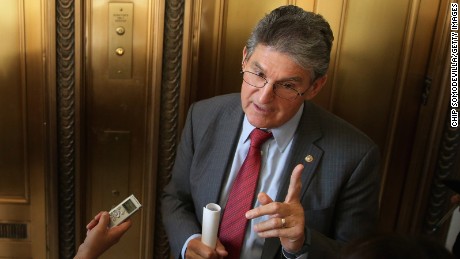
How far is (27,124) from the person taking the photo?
1.87 m

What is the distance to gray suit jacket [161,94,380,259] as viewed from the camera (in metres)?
1.18

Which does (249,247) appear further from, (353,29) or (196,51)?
(353,29)

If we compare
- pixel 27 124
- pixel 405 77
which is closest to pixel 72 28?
pixel 27 124

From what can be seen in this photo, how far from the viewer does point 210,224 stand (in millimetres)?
1109

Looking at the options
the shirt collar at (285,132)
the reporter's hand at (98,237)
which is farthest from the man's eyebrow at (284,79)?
the reporter's hand at (98,237)

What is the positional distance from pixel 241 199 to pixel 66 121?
988 mm

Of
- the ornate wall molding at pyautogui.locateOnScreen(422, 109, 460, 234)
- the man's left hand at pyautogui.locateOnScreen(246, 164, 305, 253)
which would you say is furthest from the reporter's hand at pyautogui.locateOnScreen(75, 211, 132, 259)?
the ornate wall molding at pyautogui.locateOnScreen(422, 109, 460, 234)

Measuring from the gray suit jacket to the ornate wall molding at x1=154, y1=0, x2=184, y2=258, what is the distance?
0.48 metres

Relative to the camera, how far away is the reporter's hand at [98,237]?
1188 millimetres

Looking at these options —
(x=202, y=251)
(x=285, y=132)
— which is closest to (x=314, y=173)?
(x=285, y=132)

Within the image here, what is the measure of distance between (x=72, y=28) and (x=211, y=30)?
1.87 ft

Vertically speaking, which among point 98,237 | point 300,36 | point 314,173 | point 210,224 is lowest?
point 98,237

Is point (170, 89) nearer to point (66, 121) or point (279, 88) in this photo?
point (66, 121)

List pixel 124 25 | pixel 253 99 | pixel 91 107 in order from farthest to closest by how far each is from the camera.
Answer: pixel 91 107 → pixel 124 25 → pixel 253 99
